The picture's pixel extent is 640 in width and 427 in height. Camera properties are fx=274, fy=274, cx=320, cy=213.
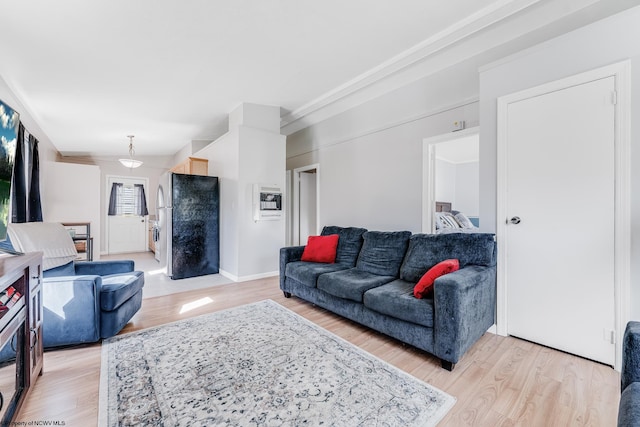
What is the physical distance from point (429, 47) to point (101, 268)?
4.02m

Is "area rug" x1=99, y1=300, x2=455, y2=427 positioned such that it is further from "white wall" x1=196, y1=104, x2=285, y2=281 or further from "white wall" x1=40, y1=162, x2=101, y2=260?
"white wall" x1=40, y1=162, x2=101, y2=260

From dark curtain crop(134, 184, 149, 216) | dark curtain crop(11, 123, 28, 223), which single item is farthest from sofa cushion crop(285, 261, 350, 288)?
dark curtain crop(134, 184, 149, 216)

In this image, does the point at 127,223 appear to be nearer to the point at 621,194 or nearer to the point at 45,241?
the point at 45,241

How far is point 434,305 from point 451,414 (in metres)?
0.64

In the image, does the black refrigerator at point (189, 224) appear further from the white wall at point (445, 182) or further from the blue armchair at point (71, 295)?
the white wall at point (445, 182)

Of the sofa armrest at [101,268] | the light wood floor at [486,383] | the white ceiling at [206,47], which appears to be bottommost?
the light wood floor at [486,383]

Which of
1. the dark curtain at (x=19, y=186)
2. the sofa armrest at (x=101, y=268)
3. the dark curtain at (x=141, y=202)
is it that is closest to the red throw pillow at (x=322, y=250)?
the sofa armrest at (x=101, y=268)

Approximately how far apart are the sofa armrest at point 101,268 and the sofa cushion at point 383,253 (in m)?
2.49

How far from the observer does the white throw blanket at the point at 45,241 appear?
2.25 meters

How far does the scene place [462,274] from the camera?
6.61 ft

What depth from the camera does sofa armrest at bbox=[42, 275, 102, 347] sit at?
203cm

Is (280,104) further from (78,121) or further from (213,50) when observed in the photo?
(78,121)

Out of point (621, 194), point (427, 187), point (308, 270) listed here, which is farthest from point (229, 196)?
point (621, 194)

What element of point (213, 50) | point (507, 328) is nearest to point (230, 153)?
→ point (213, 50)
